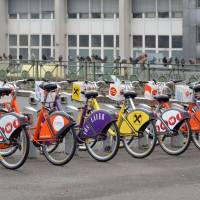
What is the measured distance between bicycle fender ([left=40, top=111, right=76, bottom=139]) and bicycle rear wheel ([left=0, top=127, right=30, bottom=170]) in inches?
19.5

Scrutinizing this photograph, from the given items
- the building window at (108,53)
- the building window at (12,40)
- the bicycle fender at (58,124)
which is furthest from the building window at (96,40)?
the bicycle fender at (58,124)

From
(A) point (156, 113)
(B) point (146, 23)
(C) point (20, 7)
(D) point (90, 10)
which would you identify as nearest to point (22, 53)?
(C) point (20, 7)

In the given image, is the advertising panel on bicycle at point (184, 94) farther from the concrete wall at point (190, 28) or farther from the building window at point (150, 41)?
the building window at point (150, 41)

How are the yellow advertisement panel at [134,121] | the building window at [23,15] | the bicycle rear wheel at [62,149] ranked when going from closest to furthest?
the bicycle rear wheel at [62,149], the yellow advertisement panel at [134,121], the building window at [23,15]

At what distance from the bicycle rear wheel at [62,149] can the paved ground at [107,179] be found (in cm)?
12

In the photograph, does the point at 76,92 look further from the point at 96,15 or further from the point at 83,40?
the point at 83,40

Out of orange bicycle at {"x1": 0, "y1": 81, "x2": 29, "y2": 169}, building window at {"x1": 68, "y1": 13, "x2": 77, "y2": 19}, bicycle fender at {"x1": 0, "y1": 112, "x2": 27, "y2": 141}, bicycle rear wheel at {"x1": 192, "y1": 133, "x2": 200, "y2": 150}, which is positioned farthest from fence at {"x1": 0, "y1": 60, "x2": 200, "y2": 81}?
building window at {"x1": 68, "y1": 13, "x2": 77, "y2": 19}

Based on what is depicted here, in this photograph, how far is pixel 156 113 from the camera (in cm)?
1148

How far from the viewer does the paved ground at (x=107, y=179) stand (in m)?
8.43

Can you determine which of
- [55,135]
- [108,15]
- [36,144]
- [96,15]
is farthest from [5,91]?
[96,15]

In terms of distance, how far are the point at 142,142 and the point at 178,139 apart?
2.19 feet

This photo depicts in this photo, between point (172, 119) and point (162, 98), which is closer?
point (172, 119)

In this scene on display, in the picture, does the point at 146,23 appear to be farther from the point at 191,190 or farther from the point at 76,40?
the point at 191,190

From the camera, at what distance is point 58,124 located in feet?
33.5
